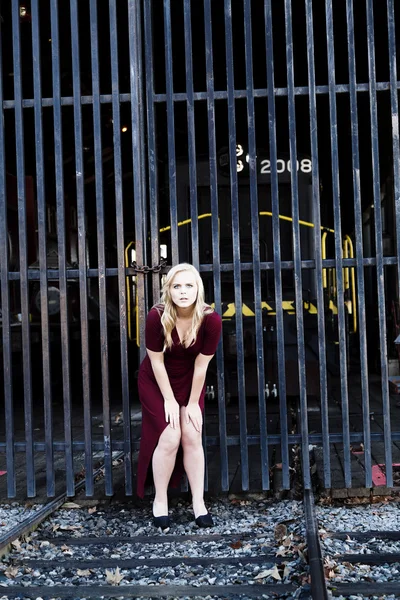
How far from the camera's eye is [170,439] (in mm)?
3543

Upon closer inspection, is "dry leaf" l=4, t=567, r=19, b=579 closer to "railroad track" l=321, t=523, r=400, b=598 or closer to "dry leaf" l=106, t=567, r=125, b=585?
"dry leaf" l=106, t=567, r=125, b=585

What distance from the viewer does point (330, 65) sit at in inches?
152

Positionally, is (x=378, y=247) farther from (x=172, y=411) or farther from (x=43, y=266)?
(x=43, y=266)

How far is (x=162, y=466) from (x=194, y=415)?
0.32 meters

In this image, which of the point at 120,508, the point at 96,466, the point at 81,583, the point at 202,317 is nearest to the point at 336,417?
the point at 96,466

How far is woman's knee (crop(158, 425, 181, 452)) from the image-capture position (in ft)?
11.6

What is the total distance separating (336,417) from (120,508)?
3.17 m

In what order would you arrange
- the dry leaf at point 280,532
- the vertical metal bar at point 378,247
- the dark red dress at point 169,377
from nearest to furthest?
1. the dry leaf at point 280,532
2. the dark red dress at point 169,377
3. the vertical metal bar at point 378,247

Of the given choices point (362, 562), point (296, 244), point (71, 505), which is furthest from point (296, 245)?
point (71, 505)

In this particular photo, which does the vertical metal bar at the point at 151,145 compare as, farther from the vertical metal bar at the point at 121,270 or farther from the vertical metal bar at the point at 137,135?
the vertical metal bar at the point at 121,270

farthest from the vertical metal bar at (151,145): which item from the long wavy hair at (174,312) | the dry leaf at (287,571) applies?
the dry leaf at (287,571)

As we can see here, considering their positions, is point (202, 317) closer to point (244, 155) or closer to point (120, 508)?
point (120, 508)

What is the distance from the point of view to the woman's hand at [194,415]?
140 inches

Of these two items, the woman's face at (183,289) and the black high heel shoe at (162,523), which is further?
the black high heel shoe at (162,523)
